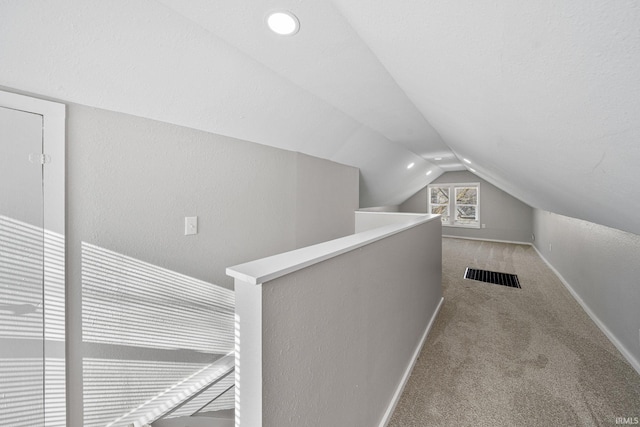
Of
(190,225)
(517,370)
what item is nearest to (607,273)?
(517,370)

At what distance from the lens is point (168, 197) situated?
1.58m

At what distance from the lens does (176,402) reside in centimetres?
161

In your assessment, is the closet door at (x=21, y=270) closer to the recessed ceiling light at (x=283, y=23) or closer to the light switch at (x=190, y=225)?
the light switch at (x=190, y=225)

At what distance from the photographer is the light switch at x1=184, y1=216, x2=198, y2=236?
1673mm

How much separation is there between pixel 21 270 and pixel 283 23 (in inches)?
63.9

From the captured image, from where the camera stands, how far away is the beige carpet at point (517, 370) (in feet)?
4.73

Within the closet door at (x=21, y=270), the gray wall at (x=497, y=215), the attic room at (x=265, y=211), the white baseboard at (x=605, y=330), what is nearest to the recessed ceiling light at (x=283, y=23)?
the attic room at (x=265, y=211)

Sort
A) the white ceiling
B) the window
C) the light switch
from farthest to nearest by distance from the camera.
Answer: the window < the light switch < the white ceiling

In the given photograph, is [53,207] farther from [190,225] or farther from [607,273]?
[607,273]

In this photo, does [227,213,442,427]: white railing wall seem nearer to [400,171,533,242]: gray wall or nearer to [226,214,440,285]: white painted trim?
[226,214,440,285]: white painted trim

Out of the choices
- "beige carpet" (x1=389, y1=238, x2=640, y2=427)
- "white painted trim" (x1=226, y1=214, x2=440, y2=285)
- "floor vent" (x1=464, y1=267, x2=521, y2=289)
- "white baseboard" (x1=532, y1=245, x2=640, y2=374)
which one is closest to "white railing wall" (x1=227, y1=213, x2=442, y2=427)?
"white painted trim" (x1=226, y1=214, x2=440, y2=285)

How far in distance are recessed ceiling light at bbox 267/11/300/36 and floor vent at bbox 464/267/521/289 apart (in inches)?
158

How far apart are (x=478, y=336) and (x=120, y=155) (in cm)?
302

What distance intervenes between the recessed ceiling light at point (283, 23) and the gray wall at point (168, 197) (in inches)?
34.3
